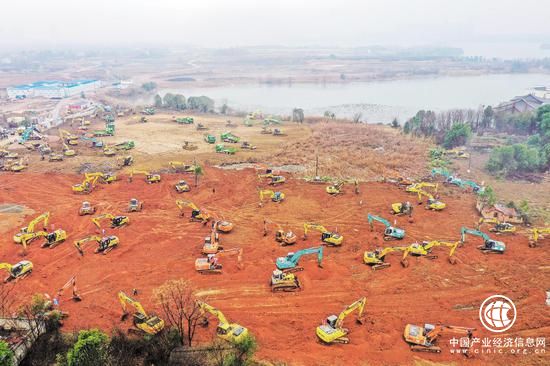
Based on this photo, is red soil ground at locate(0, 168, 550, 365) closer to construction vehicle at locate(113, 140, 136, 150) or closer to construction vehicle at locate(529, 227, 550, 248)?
construction vehicle at locate(529, 227, 550, 248)

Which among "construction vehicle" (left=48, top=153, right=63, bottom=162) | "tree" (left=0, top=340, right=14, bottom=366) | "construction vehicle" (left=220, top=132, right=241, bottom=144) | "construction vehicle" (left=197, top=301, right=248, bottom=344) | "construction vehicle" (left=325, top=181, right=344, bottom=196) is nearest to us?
"tree" (left=0, top=340, right=14, bottom=366)

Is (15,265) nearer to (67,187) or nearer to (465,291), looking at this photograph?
(67,187)

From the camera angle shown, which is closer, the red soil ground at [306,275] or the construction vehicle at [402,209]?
the red soil ground at [306,275]

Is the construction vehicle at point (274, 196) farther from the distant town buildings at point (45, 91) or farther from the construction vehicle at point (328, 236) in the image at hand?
the distant town buildings at point (45, 91)

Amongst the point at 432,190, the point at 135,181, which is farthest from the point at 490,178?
the point at 135,181

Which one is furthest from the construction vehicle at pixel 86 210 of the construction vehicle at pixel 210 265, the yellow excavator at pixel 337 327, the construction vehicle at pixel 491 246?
the construction vehicle at pixel 491 246

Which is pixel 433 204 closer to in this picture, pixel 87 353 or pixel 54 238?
pixel 87 353

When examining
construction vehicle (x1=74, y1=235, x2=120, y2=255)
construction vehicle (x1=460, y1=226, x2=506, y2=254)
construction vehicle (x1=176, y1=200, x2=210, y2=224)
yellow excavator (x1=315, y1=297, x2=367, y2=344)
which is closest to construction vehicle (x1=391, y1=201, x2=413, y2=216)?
construction vehicle (x1=460, y1=226, x2=506, y2=254)
